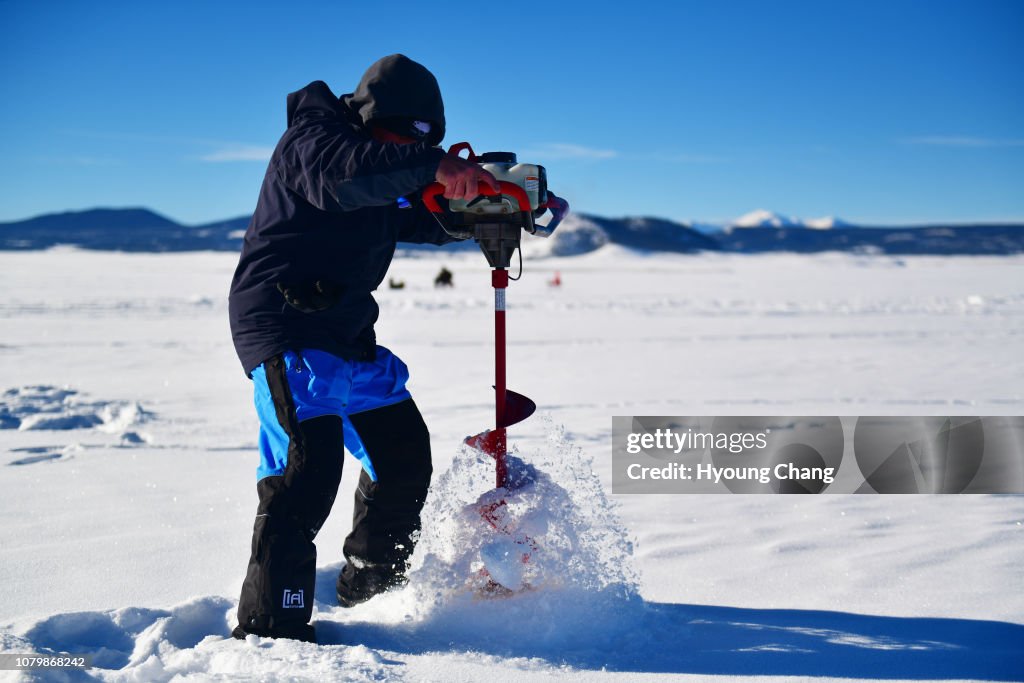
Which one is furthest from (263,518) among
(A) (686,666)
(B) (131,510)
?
(B) (131,510)

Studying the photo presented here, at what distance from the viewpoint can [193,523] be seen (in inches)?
134

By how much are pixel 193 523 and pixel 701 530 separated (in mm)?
2037

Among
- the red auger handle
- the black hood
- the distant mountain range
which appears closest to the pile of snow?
the black hood

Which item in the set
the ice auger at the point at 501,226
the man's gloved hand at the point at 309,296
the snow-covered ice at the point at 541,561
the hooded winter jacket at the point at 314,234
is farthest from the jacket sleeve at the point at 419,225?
the snow-covered ice at the point at 541,561

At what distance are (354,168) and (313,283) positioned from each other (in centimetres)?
37

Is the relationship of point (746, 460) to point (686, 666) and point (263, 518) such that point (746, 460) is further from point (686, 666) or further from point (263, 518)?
point (263, 518)

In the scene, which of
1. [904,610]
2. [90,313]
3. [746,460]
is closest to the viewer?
[904,610]

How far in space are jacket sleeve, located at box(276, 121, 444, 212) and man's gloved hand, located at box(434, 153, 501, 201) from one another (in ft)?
0.07

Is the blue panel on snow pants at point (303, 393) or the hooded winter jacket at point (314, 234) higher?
the hooded winter jacket at point (314, 234)

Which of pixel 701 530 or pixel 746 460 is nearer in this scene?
pixel 701 530

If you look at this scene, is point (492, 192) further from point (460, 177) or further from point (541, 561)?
point (541, 561)

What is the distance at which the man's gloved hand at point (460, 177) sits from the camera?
6.48ft

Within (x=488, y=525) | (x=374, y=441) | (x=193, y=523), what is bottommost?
(x=193, y=523)

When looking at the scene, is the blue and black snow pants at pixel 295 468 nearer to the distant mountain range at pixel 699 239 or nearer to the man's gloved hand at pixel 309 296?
the man's gloved hand at pixel 309 296
